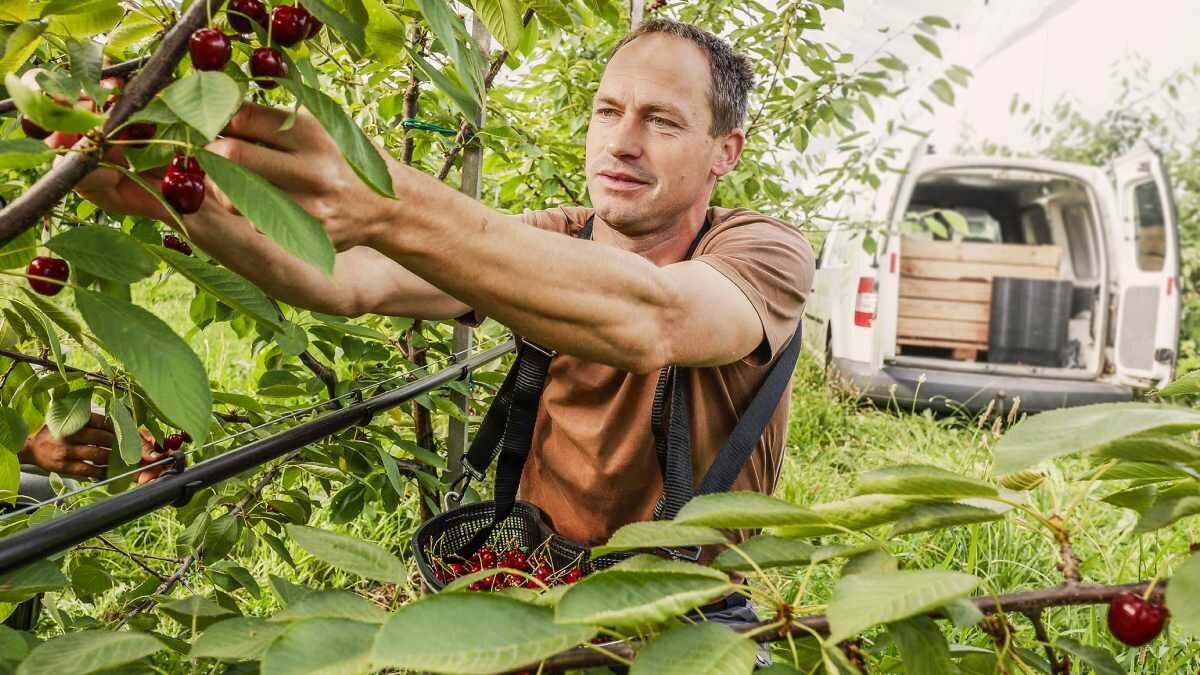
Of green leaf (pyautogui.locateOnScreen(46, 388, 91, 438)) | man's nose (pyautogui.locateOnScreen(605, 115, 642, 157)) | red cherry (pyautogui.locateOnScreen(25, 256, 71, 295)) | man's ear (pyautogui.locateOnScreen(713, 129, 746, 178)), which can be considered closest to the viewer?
red cherry (pyautogui.locateOnScreen(25, 256, 71, 295))

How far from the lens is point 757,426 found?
5.06 feet

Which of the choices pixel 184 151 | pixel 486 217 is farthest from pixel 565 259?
pixel 184 151

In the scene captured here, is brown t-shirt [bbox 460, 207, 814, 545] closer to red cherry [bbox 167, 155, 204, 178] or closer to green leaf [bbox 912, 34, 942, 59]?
red cherry [bbox 167, 155, 204, 178]

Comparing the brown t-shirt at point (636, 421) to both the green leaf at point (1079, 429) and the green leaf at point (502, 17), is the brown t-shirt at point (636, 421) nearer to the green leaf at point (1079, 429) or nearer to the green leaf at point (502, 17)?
the green leaf at point (502, 17)

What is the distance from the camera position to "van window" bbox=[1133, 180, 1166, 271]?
579 cm

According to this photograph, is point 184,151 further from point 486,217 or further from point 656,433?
point 656,433

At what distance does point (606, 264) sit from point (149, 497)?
529 mm

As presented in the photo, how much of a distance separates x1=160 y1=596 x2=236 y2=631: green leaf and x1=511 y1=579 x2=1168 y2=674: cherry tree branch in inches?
10.0

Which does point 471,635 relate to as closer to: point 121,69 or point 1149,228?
point 121,69

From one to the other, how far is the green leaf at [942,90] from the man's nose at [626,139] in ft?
4.54

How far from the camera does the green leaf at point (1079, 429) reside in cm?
42

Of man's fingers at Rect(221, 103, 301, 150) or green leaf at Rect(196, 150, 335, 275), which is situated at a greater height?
man's fingers at Rect(221, 103, 301, 150)

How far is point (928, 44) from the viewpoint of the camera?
2633 mm

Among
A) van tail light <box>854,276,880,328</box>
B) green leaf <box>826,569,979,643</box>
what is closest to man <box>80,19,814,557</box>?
green leaf <box>826,569,979,643</box>
